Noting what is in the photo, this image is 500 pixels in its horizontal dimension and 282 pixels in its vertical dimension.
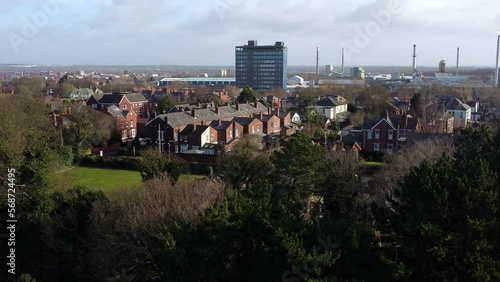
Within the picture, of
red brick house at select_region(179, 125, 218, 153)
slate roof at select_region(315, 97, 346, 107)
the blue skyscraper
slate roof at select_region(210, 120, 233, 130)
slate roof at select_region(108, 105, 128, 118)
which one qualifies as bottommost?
red brick house at select_region(179, 125, 218, 153)

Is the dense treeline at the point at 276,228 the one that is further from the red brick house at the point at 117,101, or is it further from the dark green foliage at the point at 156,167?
the red brick house at the point at 117,101

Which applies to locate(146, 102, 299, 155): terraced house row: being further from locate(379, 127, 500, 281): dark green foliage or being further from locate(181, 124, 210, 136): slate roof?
locate(379, 127, 500, 281): dark green foliage

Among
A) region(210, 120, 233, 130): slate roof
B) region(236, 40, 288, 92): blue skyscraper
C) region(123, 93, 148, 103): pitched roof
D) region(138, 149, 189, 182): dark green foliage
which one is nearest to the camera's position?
region(138, 149, 189, 182): dark green foliage

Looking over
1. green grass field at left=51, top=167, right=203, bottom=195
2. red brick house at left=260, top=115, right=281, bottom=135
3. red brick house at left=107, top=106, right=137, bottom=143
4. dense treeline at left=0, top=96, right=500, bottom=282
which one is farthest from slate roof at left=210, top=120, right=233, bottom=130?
dense treeline at left=0, top=96, right=500, bottom=282

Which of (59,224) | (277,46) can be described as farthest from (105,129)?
(277,46)

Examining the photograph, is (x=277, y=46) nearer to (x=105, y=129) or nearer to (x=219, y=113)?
(x=219, y=113)

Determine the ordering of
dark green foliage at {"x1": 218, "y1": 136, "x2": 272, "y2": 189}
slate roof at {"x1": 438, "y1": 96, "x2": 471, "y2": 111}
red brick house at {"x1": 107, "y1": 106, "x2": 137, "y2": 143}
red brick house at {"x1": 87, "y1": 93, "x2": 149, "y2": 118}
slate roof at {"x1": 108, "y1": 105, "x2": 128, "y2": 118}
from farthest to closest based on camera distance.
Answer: red brick house at {"x1": 87, "y1": 93, "x2": 149, "y2": 118}
slate roof at {"x1": 438, "y1": 96, "x2": 471, "y2": 111}
slate roof at {"x1": 108, "y1": 105, "x2": 128, "y2": 118}
red brick house at {"x1": 107, "y1": 106, "x2": 137, "y2": 143}
dark green foliage at {"x1": 218, "y1": 136, "x2": 272, "y2": 189}

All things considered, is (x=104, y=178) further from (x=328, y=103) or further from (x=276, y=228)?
(x=328, y=103)
